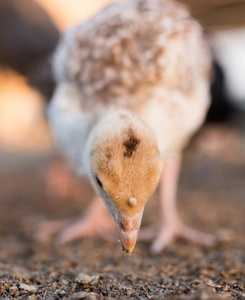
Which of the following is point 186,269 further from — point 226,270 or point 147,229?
point 147,229

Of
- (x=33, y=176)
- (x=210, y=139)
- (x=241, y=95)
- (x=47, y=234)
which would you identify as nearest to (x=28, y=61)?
(x=33, y=176)

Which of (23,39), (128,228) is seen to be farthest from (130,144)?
(23,39)

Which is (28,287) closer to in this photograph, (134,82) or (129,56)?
(134,82)

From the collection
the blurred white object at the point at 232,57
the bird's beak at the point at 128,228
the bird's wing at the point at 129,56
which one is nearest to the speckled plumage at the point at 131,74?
the bird's wing at the point at 129,56

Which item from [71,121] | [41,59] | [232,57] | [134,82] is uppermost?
[232,57]

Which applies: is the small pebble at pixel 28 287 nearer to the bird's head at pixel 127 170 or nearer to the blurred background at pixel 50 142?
the blurred background at pixel 50 142

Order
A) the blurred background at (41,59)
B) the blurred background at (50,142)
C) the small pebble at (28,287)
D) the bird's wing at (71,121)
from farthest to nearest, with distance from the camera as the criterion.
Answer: the blurred background at (41,59) → the blurred background at (50,142) → the bird's wing at (71,121) → the small pebble at (28,287)
